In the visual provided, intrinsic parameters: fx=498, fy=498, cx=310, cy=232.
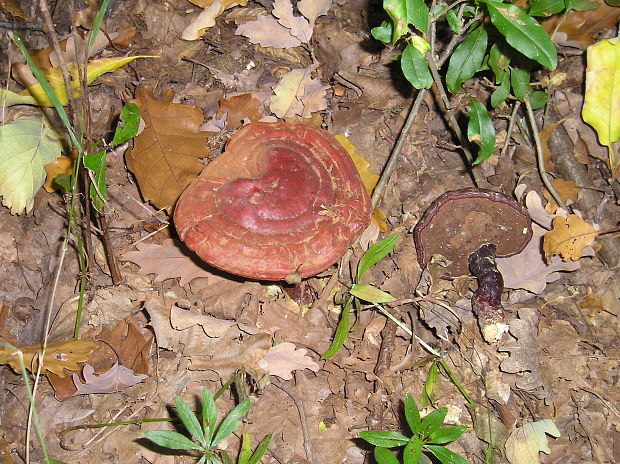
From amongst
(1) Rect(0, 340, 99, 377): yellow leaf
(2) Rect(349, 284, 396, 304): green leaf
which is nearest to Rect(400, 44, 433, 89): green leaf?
(2) Rect(349, 284, 396, 304): green leaf

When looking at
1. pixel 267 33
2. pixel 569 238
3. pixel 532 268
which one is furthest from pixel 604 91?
pixel 267 33

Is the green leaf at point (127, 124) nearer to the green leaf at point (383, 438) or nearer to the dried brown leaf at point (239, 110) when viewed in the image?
the dried brown leaf at point (239, 110)

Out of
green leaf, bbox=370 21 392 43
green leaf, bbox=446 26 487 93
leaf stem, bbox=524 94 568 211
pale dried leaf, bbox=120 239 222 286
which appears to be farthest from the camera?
leaf stem, bbox=524 94 568 211

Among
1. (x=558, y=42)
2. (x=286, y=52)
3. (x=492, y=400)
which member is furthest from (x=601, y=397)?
(x=286, y=52)

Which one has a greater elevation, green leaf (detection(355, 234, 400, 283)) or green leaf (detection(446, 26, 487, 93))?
green leaf (detection(446, 26, 487, 93))

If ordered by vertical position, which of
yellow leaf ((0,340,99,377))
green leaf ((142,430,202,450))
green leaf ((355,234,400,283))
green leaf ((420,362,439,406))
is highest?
green leaf ((355,234,400,283))

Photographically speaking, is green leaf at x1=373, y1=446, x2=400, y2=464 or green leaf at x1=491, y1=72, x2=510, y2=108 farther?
green leaf at x1=491, y1=72, x2=510, y2=108

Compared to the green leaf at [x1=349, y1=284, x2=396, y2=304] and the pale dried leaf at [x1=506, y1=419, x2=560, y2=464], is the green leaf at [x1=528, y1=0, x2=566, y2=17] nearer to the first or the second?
the green leaf at [x1=349, y1=284, x2=396, y2=304]
